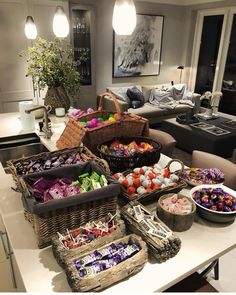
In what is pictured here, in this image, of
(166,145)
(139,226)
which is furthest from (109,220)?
(166,145)

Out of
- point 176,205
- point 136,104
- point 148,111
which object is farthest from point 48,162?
point 136,104

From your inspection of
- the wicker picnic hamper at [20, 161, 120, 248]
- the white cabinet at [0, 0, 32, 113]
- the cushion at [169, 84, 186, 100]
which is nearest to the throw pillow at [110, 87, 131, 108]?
the cushion at [169, 84, 186, 100]

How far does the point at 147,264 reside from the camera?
99 cm

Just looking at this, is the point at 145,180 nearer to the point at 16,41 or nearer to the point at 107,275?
the point at 107,275

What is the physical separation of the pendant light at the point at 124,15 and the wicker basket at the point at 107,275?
1.14 meters

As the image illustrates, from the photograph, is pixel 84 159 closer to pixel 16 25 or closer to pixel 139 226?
pixel 139 226

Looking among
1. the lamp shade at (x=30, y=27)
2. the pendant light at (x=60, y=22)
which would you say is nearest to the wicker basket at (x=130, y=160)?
the pendant light at (x=60, y=22)

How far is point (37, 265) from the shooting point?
977 millimetres

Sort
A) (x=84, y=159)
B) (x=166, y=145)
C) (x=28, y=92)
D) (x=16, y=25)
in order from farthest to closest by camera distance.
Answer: (x=28, y=92) → (x=16, y=25) → (x=166, y=145) → (x=84, y=159)

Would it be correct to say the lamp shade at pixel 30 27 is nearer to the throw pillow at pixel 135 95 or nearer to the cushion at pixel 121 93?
the cushion at pixel 121 93

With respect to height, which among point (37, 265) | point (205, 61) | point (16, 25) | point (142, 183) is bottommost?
point (37, 265)

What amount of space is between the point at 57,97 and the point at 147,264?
2.22 metres

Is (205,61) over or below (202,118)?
over

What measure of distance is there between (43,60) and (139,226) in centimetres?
201
